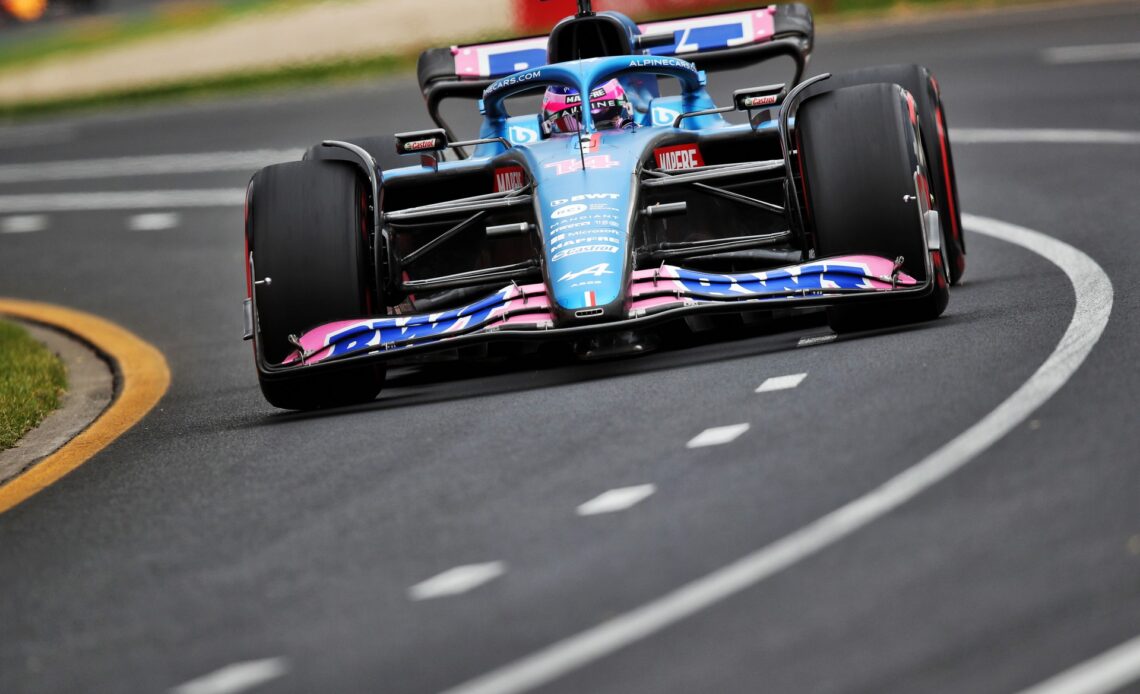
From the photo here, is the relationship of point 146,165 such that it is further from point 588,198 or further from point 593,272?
point 593,272

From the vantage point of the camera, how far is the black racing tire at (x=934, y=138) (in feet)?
33.4

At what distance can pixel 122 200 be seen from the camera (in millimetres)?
21000

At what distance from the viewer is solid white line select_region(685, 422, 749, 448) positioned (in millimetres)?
7137

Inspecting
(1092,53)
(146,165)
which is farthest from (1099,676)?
(146,165)

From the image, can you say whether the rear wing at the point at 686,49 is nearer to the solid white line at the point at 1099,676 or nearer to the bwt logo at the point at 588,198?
the bwt logo at the point at 588,198

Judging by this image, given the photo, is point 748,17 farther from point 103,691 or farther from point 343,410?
point 103,691

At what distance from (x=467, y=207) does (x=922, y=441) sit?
3419 millimetres

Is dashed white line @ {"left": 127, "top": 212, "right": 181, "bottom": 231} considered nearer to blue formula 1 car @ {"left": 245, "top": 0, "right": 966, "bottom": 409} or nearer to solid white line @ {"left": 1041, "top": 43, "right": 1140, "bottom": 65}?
blue formula 1 car @ {"left": 245, "top": 0, "right": 966, "bottom": 409}

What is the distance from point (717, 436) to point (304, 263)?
105 inches

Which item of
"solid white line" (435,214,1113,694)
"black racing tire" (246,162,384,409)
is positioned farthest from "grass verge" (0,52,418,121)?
"solid white line" (435,214,1113,694)

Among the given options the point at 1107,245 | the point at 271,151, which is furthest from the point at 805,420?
the point at 271,151

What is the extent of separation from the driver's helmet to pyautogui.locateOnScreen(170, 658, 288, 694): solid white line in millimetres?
5419

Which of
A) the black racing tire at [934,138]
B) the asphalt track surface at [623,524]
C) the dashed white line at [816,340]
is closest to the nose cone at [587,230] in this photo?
the asphalt track surface at [623,524]

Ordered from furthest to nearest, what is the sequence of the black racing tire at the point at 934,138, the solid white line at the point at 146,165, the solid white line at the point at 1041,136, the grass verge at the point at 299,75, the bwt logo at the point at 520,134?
the grass verge at the point at 299,75 → the solid white line at the point at 146,165 → the solid white line at the point at 1041,136 → the bwt logo at the point at 520,134 → the black racing tire at the point at 934,138
